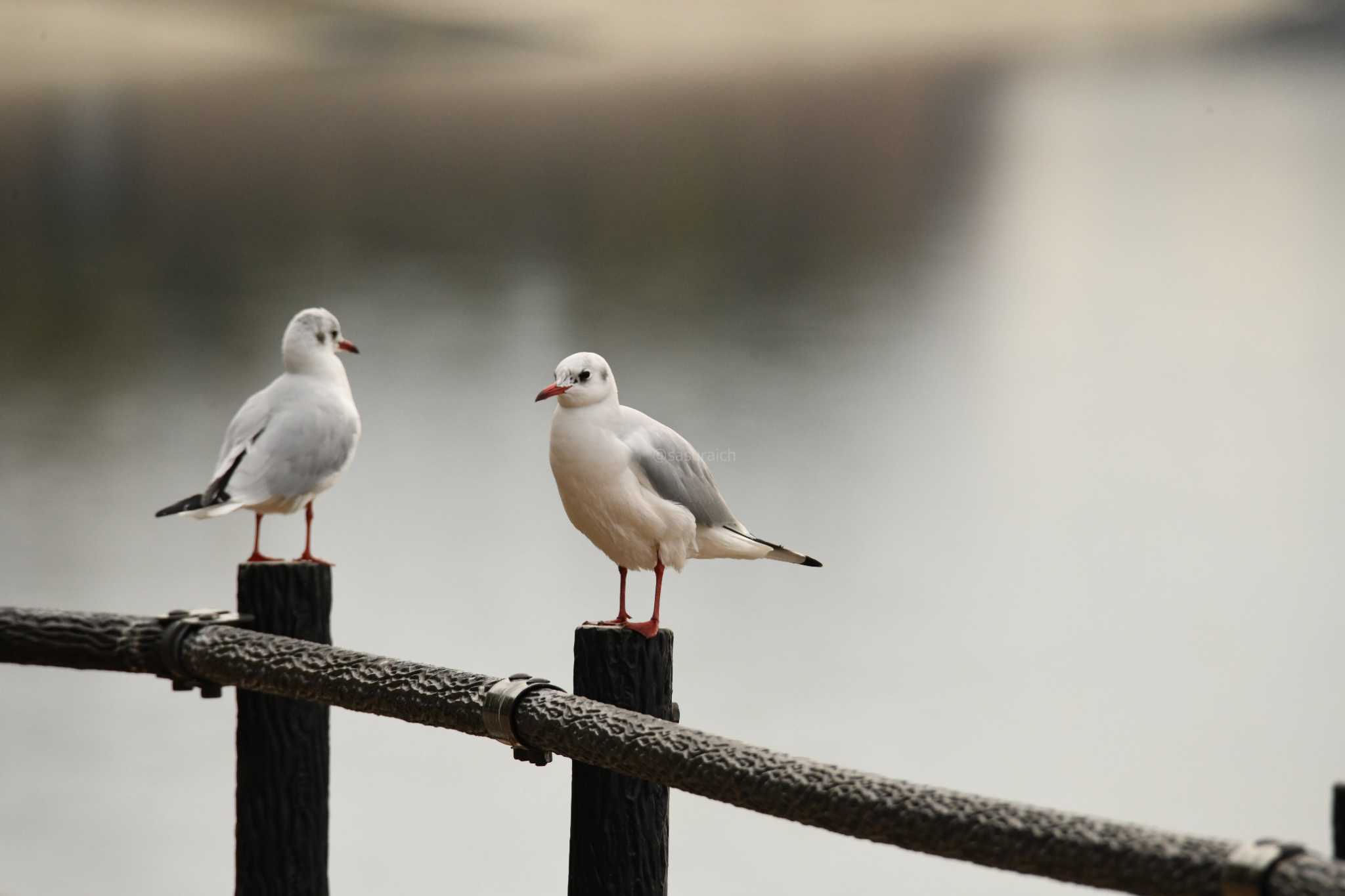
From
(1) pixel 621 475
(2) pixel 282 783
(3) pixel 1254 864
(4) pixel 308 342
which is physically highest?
(4) pixel 308 342

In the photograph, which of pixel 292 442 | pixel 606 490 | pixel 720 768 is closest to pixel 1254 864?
pixel 720 768

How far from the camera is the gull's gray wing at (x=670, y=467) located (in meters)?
1.57

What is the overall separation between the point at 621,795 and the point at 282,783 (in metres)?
0.64

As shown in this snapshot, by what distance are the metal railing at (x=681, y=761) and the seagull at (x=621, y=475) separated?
16 cm

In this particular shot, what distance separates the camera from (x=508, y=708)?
1.43m

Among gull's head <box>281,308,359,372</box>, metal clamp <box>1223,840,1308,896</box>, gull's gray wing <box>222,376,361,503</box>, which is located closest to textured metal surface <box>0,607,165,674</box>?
gull's gray wing <box>222,376,361,503</box>

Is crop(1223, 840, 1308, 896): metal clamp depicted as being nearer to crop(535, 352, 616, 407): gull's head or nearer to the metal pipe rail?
the metal pipe rail

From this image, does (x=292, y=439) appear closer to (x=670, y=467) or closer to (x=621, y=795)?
(x=670, y=467)

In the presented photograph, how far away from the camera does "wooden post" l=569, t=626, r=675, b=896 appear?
1.45 meters

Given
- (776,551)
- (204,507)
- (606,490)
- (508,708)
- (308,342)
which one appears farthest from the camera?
(308,342)

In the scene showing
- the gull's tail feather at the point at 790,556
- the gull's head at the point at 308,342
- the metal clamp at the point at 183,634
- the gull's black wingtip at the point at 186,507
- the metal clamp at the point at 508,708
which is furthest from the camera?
the gull's head at the point at 308,342

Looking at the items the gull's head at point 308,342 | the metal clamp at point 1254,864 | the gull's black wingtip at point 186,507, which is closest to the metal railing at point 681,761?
the metal clamp at point 1254,864

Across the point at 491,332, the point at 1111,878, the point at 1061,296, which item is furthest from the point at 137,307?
the point at 1111,878

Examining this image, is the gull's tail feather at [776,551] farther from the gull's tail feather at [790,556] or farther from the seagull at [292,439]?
the seagull at [292,439]
